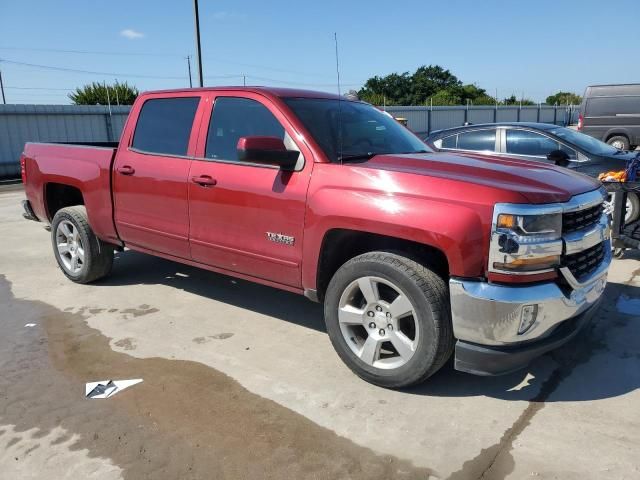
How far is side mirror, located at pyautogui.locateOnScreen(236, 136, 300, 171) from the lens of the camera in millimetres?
3420

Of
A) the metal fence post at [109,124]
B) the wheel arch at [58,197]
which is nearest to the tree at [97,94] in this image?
the metal fence post at [109,124]

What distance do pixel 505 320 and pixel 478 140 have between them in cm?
579

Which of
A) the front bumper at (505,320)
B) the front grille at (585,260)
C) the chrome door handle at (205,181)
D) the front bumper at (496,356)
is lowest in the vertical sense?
the front bumper at (496,356)

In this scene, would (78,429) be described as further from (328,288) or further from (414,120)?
(414,120)

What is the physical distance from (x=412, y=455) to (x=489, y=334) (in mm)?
758

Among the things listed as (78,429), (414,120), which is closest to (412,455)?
(78,429)

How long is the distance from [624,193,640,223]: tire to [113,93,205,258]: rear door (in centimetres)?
572

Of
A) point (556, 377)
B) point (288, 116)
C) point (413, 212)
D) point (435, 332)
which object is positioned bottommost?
point (556, 377)

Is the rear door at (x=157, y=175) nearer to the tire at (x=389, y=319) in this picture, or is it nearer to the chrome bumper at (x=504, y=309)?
the tire at (x=389, y=319)

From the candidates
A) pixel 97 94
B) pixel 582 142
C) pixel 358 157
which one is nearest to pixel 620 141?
pixel 582 142

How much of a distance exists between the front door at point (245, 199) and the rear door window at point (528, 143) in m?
5.02

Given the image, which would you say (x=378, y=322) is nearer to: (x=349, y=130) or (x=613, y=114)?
(x=349, y=130)

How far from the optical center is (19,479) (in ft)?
Answer: 8.48

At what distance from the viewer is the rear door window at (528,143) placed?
759 cm
